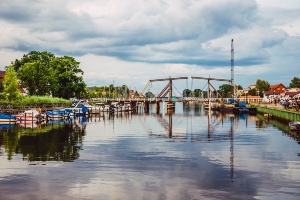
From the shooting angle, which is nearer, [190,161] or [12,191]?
[12,191]

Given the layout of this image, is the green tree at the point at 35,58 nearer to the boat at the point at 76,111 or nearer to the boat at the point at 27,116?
the boat at the point at 76,111

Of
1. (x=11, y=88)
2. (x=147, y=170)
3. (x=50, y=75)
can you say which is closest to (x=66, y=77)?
(x=50, y=75)

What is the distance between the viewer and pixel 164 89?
178250 mm

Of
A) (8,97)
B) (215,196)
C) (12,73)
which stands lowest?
(215,196)

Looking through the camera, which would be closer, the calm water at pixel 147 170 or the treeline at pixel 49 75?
the calm water at pixel 147 170

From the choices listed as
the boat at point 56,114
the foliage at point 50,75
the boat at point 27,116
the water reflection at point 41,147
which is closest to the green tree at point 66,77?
the foliage at point 50,75

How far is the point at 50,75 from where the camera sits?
114m

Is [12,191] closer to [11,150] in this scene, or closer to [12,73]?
[11,150]

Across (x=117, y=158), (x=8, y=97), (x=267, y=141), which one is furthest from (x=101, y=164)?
(x=8, y=97)

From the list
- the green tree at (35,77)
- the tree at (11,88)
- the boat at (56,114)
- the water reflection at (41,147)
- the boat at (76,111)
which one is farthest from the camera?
the green tree at (35,77)

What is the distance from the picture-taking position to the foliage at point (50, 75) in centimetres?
11125

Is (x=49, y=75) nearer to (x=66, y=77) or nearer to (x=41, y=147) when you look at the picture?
(x=66, y=77)

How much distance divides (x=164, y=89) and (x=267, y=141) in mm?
131787

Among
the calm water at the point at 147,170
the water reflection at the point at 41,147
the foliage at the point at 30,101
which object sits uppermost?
the foliage at the point at 30,101
